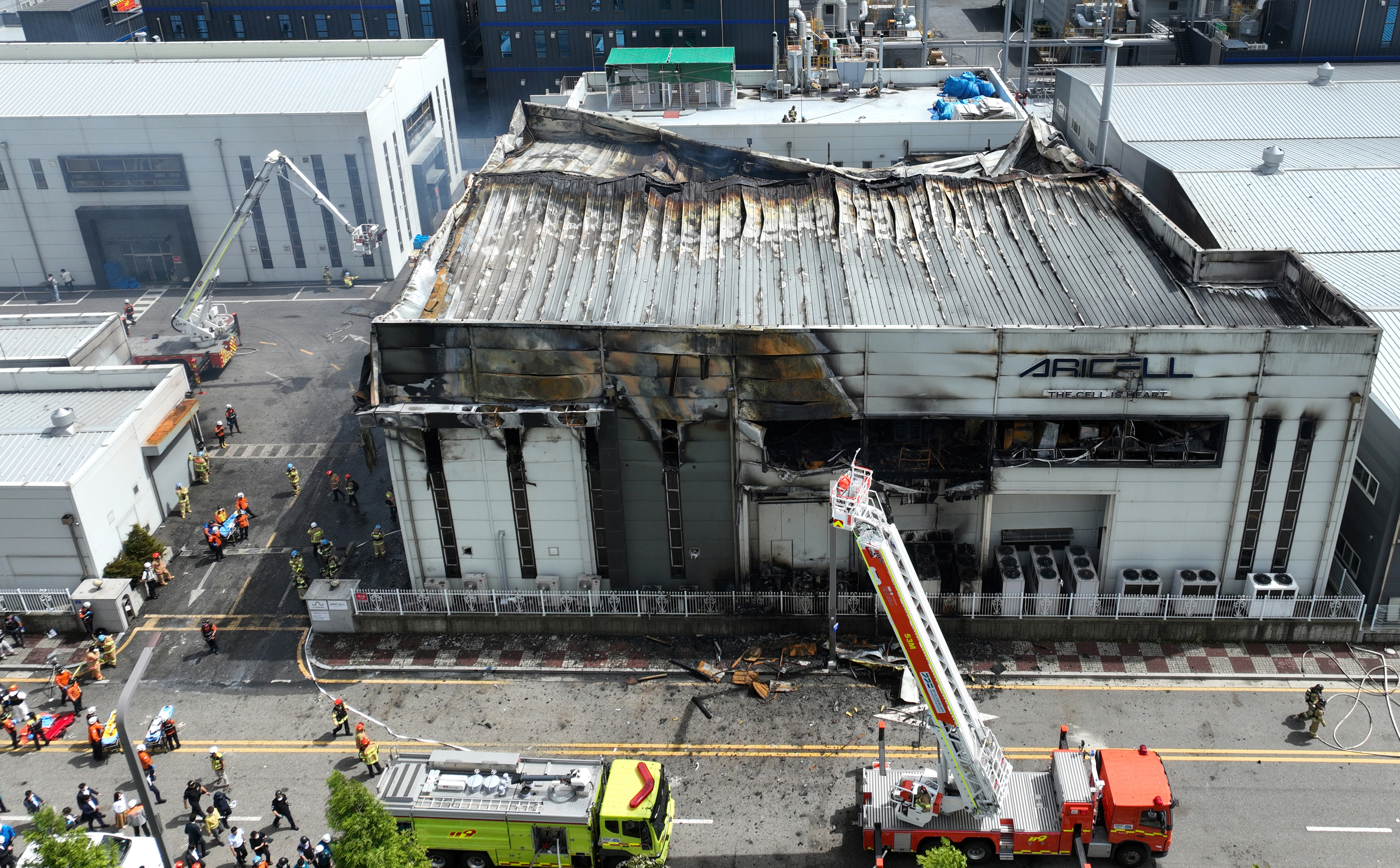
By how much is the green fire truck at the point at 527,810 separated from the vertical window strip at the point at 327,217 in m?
46.3

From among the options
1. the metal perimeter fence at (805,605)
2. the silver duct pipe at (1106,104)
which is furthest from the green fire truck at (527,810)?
the silver duct pipe at (1106,104)

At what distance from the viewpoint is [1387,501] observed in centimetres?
3653

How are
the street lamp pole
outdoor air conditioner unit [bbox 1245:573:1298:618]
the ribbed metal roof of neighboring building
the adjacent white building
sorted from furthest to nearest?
the ribbed metal roof of neighboring building, the adjacent white building, outdoor air conditioner unit [bbox 1245:573:1298:618], the street lamp pole

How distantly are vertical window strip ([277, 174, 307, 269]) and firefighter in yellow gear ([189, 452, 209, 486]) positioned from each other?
79.9 ft

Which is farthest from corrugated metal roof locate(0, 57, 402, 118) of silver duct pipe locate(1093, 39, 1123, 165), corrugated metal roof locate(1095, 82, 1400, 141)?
corrugated metal roof locate(1095, 82, 1400, 141)

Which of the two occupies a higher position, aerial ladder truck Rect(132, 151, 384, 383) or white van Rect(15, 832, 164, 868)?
aerial ladder truck Rect(132, 151, 384, 383)

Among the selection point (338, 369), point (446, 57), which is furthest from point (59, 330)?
point (446, 57)

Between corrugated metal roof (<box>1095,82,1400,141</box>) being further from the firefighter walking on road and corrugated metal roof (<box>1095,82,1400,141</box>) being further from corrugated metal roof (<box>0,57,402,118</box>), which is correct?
corrugated metal roof (<box>0,57,402,118</box>)

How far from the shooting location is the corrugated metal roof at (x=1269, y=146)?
50938 millimetres

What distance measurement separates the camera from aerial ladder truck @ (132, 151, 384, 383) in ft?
201

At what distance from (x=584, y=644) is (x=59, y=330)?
3372 cm

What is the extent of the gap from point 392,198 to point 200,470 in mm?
26535

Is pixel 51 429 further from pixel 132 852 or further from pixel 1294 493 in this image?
pixel 1294 493

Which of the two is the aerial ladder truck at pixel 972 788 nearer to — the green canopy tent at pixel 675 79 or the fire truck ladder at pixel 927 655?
the fire truck ladder at pixel 927 655
